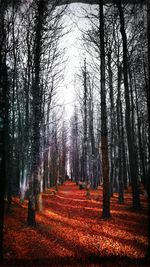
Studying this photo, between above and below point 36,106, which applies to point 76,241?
below

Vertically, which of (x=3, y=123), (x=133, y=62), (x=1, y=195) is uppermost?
(x=133, y=62)

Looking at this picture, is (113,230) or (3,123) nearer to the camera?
(3,123)

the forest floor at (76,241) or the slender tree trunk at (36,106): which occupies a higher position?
the slender tree trunk at (36,106)

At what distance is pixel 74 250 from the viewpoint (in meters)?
4.81

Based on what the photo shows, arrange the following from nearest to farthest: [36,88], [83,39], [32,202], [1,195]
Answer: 1. [1,195]
2. [32,202]
3. [36,88]
4. [83,39]

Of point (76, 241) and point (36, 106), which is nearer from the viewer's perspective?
point (76, 241)

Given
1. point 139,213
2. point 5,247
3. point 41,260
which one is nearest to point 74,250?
point 41,260

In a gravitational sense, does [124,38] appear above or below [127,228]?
above

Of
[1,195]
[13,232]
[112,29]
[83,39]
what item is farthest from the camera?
[112,29]

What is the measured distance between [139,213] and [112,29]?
35.5ft

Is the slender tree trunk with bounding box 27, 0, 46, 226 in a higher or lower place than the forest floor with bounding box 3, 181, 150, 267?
higher

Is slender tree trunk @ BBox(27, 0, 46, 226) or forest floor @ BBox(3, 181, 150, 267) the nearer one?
forest floor @ BBox(3, 181, 150, 267)

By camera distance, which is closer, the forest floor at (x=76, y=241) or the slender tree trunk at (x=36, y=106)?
the forest floor at (x=76, y=241)

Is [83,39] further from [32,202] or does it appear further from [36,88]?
[32,202]
